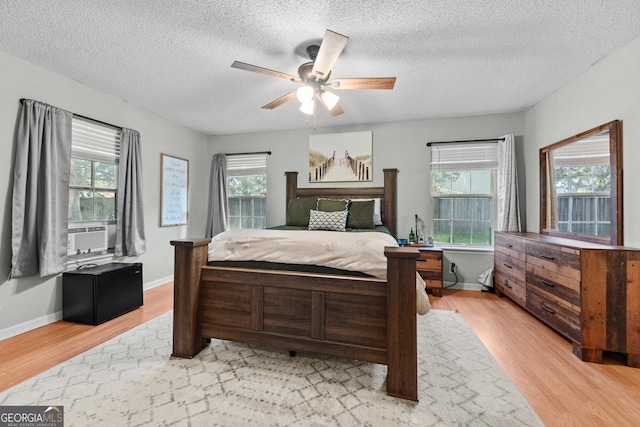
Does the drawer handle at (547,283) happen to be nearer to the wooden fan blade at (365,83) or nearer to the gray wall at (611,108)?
the gray wall at (611,108)

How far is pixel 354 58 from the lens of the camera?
2451 millimetres

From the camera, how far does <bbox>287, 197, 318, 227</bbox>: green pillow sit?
3973 mm

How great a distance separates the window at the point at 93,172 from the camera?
2.98 m

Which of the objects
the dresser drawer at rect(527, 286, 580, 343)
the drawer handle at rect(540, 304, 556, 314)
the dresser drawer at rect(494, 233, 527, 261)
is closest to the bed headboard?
the dresser drawer at rect(494, 233, 527, 261)

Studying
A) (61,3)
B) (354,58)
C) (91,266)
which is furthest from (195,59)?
(91,266)

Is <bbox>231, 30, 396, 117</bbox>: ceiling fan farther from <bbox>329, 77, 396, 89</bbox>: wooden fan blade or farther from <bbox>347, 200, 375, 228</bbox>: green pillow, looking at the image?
<bbox>347, 200, 375, 228</bbox>: green pillow

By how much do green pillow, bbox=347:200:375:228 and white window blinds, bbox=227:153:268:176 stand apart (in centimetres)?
187

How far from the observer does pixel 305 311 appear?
188 cm

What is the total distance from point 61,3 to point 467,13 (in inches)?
108

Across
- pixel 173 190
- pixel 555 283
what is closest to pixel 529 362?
pixel 555 283

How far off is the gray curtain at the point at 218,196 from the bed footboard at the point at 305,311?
2767mm

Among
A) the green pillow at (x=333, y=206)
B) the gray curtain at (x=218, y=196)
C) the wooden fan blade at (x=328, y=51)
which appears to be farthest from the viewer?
the gray curtain at (x=218, y=196)

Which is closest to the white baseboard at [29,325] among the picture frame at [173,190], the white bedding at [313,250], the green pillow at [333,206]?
the picture frame at [173,190]

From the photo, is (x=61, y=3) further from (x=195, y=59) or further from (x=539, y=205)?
(x=539, y=205)
